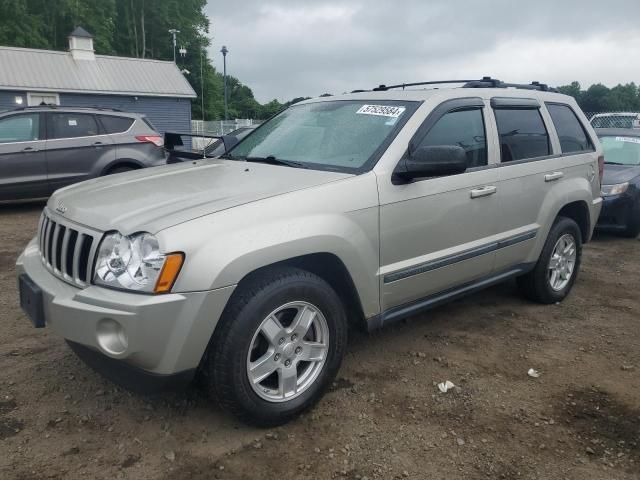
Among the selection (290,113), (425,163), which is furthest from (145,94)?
(425,163)

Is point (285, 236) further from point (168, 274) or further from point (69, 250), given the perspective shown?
point (69, 250)

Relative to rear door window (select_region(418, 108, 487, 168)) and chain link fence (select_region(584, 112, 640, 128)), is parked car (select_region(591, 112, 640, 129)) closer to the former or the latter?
chain link fence (select_region(584, 112, 640, 128))

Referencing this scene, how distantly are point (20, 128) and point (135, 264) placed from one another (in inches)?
284

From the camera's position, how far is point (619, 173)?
7.71 m

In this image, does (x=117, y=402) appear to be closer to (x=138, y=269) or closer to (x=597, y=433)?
(x=138, y=269)

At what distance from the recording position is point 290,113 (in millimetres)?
4266

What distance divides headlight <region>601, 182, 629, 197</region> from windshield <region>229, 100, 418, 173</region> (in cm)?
508

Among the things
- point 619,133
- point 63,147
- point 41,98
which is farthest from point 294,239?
point 41,98

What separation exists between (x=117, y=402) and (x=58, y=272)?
0.83m

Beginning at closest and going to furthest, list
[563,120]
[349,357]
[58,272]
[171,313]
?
[171,313], [58,272], [349,357], [563,120]

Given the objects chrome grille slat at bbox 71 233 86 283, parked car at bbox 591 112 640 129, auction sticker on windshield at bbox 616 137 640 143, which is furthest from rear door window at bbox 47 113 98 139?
parked car at bbox 591 112 640 129

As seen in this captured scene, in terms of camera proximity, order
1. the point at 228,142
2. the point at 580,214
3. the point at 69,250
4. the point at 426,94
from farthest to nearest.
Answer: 1. the point at 580,214
2. the point at 228,142
3. the point at 426,94
4. the point at 69,250

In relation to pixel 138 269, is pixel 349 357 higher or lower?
lower

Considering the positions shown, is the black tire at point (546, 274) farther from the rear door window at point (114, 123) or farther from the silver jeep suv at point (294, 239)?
the rear door window at point (114, 123)
